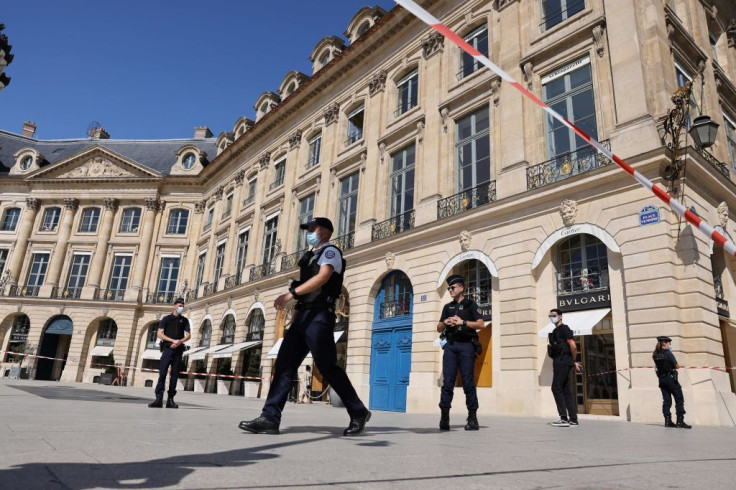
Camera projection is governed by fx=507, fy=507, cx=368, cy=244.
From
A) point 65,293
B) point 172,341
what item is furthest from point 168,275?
point 172,341

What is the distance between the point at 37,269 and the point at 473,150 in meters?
31.7

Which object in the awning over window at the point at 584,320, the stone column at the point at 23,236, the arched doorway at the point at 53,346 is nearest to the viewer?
the awning over window at the point at 584,320

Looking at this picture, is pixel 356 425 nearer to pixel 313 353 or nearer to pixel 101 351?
pixel 313 353

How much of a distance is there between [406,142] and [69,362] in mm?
25974

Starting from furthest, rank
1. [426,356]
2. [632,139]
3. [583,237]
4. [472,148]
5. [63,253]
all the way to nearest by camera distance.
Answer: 1. [63,253]
2. [472,148]
3. [426,356]
4. [583,237]
5. [632,139]

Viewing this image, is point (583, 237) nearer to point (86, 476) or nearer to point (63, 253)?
point (86, 476)

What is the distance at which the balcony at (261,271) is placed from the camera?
22403 millimetres

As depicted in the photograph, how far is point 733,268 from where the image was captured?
1204 cm

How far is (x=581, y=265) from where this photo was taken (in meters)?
11.3

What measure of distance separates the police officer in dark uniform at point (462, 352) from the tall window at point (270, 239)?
711 inches

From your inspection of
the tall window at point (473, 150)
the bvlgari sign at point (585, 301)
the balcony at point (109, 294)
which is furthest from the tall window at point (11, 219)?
the bvlgari sign at point (585, 301)

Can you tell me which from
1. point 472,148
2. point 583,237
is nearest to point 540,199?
point 583,237

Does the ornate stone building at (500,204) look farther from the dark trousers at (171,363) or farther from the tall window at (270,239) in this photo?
the dark trousers at (171,363)

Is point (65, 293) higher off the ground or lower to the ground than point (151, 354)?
higher
